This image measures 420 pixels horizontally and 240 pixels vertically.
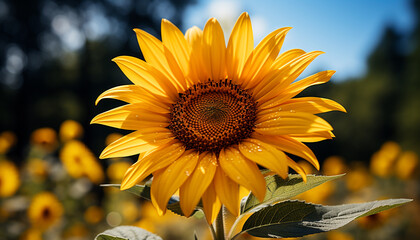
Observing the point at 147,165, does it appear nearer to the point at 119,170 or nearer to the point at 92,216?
the point at 119,170

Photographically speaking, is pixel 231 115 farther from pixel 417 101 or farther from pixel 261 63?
pixel 417 101

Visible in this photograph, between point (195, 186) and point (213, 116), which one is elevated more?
point (213, 116)

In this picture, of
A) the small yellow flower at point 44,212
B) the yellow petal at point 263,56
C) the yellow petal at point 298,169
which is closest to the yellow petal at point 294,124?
the yellow petal at point 298,169

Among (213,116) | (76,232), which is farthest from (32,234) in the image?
(213,116)

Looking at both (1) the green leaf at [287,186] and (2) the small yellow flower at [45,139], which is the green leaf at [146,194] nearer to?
(1) the green leaf at [287,186]

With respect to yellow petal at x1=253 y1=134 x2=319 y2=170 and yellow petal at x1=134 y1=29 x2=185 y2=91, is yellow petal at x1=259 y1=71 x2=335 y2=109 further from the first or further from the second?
yellow petal at x1=134 y1=29 x2=185 y2=91
